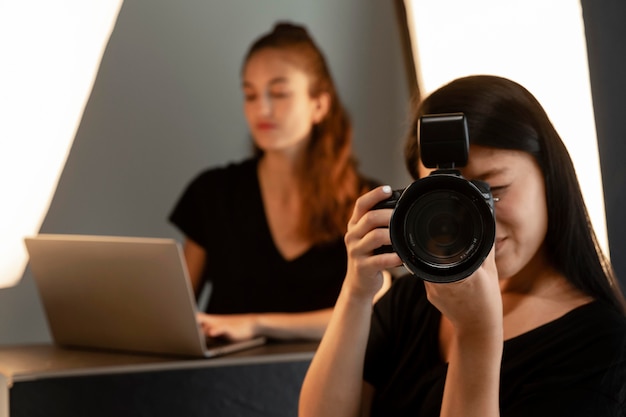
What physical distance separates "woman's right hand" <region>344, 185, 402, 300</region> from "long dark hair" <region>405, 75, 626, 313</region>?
A: 12cm

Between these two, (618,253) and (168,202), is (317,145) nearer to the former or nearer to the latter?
(168,202)

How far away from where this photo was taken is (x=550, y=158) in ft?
2.97

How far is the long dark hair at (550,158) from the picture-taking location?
2.97 ft

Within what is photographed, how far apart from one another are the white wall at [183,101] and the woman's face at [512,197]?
5.00 feet

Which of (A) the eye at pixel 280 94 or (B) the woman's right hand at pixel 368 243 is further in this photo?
(A) the eye at pixel 280 94

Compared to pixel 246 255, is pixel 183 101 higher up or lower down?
higher up

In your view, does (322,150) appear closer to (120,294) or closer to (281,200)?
(281,200)

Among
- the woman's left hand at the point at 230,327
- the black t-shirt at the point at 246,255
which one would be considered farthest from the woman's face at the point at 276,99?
the woman's left hand at the point at 230,327

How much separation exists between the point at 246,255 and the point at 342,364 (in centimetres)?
90

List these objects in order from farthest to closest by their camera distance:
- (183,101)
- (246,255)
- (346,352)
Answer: (183,101), (246,255), (346,352)

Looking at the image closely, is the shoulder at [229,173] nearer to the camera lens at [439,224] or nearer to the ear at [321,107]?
the ear at [321,107]

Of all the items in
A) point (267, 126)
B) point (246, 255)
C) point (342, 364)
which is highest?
point (267, 126)

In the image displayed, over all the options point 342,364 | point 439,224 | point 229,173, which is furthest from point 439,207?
point 229,173

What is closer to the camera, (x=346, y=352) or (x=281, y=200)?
(x=346, y=352)
